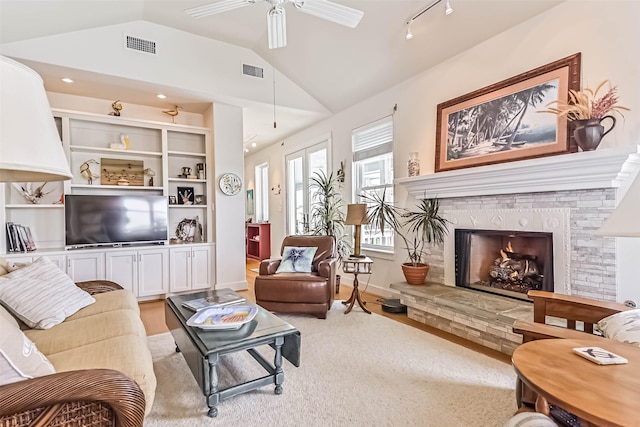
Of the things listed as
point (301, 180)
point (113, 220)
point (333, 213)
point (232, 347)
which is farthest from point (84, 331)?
point (301, 180)

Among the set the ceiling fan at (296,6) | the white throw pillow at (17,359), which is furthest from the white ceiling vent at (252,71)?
the white throw pillow at (17,359)

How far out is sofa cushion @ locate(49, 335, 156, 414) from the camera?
1460 millimetres

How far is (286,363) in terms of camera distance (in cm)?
251

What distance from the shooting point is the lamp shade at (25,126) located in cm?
70

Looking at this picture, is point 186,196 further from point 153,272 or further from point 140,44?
point 140,44

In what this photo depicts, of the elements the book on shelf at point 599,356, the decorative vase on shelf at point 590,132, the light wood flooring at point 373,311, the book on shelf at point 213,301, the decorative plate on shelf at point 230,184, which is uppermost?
the decorative vase on shelf at point 590,132

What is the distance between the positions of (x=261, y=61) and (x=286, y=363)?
4193mm

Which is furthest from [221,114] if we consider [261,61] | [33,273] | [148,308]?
[33,273]

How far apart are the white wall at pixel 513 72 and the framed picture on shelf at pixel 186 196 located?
2.42 meters

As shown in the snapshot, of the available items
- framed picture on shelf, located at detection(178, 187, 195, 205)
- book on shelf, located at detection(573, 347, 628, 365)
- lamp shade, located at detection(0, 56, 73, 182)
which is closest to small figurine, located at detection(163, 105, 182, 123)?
framed picture on shelf, located at detection(178, 187, 195, 205)

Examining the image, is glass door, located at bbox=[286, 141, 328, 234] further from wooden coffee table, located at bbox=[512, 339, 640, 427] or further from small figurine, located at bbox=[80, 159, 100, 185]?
wooden coffee table, located at bbox=[512, 339, 640, 427]

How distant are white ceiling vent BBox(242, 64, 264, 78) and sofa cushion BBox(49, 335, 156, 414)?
158 inches

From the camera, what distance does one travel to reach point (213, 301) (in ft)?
8.79

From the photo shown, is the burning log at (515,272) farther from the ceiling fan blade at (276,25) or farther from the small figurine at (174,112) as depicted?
the small figurine at (174,112)
